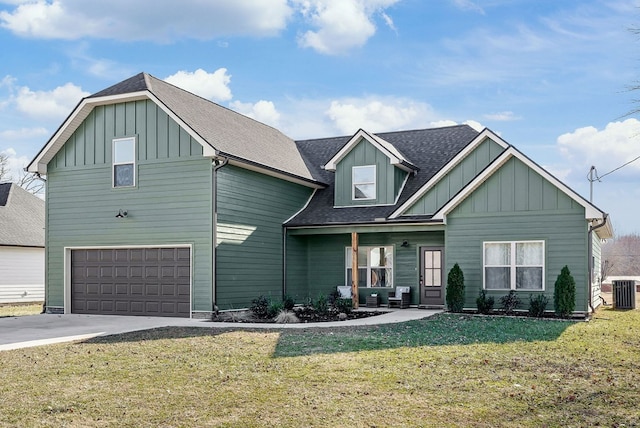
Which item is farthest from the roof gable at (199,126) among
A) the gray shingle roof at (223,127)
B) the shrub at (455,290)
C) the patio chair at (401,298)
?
the shrub at (455,290)

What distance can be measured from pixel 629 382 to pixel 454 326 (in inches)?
250

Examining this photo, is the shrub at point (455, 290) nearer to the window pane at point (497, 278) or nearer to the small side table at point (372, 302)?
the window pane at point (497, 278)

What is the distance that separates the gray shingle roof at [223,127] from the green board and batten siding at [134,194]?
46 centimetres

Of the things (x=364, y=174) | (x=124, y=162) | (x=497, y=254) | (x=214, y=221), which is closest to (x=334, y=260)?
(x=364, y=174)

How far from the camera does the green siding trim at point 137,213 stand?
1805 centimetres

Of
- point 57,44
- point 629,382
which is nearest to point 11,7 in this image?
point 57,44

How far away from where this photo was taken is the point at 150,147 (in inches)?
745

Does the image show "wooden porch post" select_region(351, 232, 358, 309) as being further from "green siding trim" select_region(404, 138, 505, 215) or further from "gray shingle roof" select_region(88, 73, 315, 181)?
"gray shingle roof" select_region(88, 73, 315, 181)

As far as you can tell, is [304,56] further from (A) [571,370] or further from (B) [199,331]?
(A) [571,370]

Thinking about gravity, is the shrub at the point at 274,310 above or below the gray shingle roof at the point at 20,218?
below

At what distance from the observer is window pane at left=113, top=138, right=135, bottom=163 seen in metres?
19.2

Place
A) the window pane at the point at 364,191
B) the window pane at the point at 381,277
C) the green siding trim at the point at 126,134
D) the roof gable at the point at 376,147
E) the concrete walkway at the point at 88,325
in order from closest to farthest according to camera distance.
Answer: the concrete walkway at the point at 88,325, the green siding trim at the point at 126,134, the roof gable at the point at 376,147, the window pane at the point at 381,277, the window pane at the point at 364,191

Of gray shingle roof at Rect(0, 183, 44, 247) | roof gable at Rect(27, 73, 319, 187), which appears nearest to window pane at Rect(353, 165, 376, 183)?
roof gable at Rect(27, 73, 319, 187)

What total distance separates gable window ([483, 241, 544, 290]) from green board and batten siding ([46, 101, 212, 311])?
24.8ft
